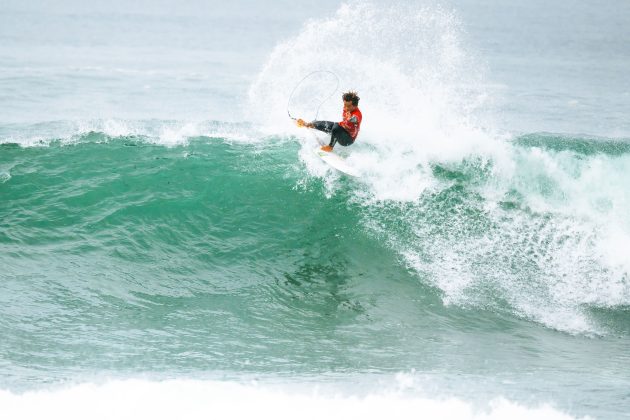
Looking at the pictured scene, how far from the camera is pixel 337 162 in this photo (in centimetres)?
1129

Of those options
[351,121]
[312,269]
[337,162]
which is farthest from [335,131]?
[312,269]

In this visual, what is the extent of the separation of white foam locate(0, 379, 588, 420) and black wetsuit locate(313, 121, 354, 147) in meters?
5.79

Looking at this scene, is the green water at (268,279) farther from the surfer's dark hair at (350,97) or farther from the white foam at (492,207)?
the surfer's dark hair at (350,97)

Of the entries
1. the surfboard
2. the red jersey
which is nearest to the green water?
the surfboard

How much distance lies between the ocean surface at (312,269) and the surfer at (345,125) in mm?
818

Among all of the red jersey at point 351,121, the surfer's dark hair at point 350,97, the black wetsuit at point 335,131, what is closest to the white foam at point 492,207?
the black wetsuit at point 335,131

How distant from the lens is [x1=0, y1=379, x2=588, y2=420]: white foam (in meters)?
5.62

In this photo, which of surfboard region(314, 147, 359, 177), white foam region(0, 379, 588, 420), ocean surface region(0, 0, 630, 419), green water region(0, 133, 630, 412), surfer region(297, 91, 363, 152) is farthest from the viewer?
surfboard region(314, 147, 359, 177)

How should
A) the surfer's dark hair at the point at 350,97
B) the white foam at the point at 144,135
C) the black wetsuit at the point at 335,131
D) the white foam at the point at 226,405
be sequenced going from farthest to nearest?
the white foam at the point at 144,135, the black wetsuit at the point at 335,131, the surfer's dark hair at the point at 350,97, the white foam at the point at 226,405

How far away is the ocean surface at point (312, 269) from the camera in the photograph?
20.6 feet

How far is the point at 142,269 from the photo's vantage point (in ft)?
31.2

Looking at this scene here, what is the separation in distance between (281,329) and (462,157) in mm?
5988

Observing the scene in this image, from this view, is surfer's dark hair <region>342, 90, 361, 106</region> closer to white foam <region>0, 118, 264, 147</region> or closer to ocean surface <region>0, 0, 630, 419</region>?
ocean surface <region>0, 0, 630, 419</region>

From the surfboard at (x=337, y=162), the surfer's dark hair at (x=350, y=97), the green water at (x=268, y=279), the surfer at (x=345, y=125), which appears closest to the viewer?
the green water at (x=268, y=279)
